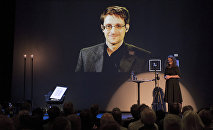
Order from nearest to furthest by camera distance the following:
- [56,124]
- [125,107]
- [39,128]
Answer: [56,124] < [39,128] < [125,107]

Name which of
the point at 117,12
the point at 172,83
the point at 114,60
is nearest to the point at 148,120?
the point at 172,83

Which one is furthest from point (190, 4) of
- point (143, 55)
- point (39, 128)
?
point (39, 128)

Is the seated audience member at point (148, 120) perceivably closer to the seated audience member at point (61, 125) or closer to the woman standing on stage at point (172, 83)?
the seated audience member at point (61, 125)

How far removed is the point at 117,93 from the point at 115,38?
1853 millimetres

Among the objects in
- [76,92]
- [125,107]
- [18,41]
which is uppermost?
[18,41]

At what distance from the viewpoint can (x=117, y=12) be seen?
26.3 ft

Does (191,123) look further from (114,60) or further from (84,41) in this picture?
(84,41)

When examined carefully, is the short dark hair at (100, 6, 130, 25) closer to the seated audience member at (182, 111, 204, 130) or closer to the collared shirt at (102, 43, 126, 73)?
the collared shirt at (102, 43, 126, 73)

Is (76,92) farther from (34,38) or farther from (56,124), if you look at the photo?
(56,124)

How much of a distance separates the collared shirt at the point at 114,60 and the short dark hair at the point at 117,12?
93 cm

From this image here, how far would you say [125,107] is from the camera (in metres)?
7.77

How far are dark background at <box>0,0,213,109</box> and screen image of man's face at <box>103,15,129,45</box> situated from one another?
21cm

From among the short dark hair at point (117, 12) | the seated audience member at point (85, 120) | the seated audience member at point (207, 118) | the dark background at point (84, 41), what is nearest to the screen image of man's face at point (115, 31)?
the short dark hair at point (117, 12)

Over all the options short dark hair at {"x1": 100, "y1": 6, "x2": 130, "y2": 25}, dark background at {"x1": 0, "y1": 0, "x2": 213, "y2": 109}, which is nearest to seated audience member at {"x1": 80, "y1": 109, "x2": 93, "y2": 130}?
dark background at {"x1": 0, "y1": 0, "x2": 213, "y2": 109}
